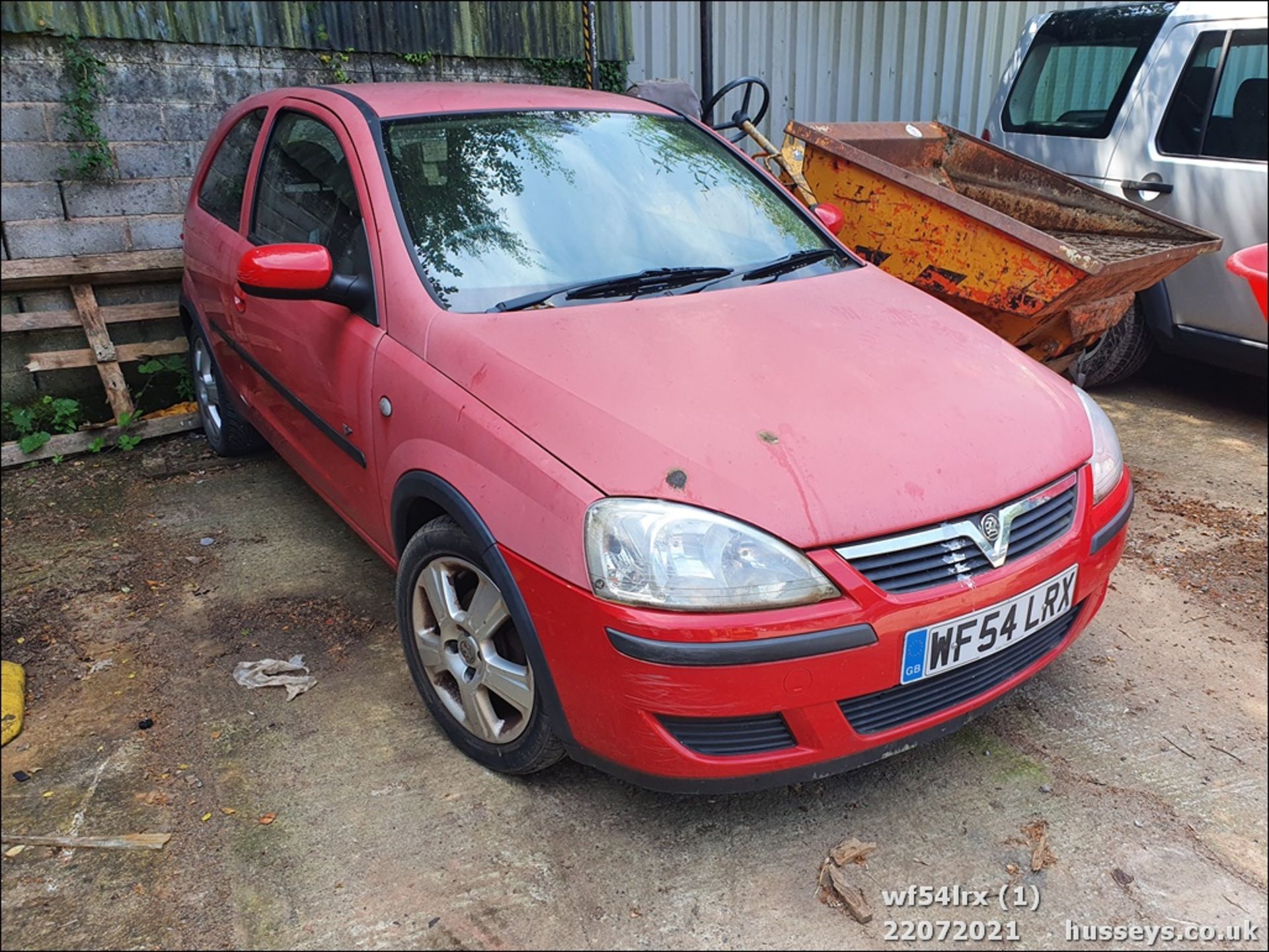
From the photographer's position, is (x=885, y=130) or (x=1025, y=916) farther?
(x=885, y=130)

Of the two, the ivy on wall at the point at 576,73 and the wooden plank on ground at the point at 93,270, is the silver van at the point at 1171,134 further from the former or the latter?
the wooden plank on ground at the point at 93,270

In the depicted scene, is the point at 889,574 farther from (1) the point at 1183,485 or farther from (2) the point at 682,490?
(1) the point at 1183,485

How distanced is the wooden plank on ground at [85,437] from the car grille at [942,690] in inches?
158

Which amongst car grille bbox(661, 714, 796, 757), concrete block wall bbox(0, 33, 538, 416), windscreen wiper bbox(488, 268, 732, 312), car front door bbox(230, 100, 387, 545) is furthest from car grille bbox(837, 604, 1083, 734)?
concrete block wall bbox(0, 33, 538, 416)

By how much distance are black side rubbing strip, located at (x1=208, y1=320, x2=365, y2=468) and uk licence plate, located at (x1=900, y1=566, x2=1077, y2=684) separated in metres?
1.59

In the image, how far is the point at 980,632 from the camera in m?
1.99

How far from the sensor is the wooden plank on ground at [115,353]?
15.1 ft

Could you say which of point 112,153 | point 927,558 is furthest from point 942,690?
point 112,153

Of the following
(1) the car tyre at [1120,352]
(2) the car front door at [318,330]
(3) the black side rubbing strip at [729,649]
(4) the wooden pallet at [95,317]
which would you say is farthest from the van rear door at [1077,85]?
(4) the wooden pallet at [95,317]

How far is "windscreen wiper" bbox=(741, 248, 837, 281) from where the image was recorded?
279cm

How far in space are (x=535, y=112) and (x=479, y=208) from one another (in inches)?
20.9

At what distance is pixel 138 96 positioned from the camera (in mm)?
4738

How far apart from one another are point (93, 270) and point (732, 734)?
13.5ft

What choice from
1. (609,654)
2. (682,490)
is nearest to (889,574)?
(682,490)
